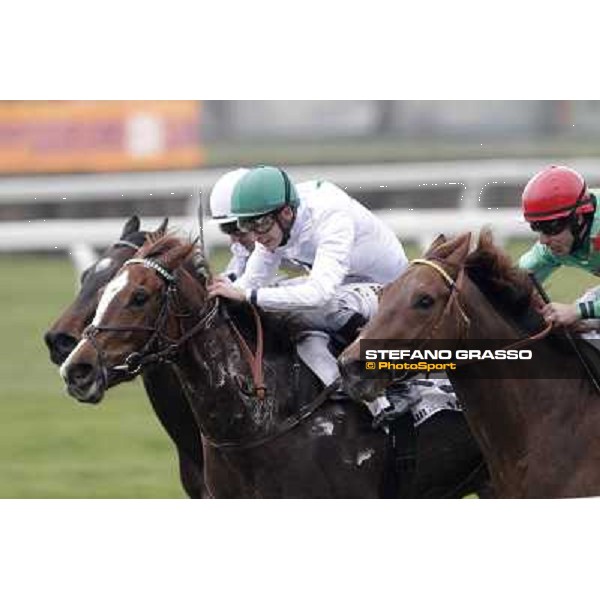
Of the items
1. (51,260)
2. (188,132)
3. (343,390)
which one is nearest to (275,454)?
(343,390)

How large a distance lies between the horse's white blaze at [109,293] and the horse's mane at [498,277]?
3.57 ft

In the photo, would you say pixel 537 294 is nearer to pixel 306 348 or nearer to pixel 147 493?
pixel 306 348

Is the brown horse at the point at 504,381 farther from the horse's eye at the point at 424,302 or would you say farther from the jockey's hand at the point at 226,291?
the jockey's hand at the point at 226,291

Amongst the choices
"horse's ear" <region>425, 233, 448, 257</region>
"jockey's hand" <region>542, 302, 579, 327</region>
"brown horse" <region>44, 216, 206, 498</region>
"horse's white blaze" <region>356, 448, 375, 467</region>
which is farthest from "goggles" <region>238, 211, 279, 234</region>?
"jockey's hand" <region>542, 302, 579, 327</region>

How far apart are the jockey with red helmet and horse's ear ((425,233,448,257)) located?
0.27m

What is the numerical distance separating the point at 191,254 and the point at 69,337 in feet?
1.86

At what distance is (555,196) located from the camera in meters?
5.51

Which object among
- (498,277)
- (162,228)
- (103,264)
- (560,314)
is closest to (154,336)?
(162,228)

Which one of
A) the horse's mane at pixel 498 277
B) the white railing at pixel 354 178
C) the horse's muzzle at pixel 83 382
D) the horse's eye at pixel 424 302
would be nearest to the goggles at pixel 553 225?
the horse's mane at pixel 498 277

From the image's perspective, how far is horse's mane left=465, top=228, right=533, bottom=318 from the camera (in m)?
5.53

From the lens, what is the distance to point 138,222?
627 centimetres

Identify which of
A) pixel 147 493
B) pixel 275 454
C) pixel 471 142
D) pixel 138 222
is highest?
pixel 471 142

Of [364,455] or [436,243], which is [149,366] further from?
[436,243]

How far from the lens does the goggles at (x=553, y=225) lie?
5551 millimetres
